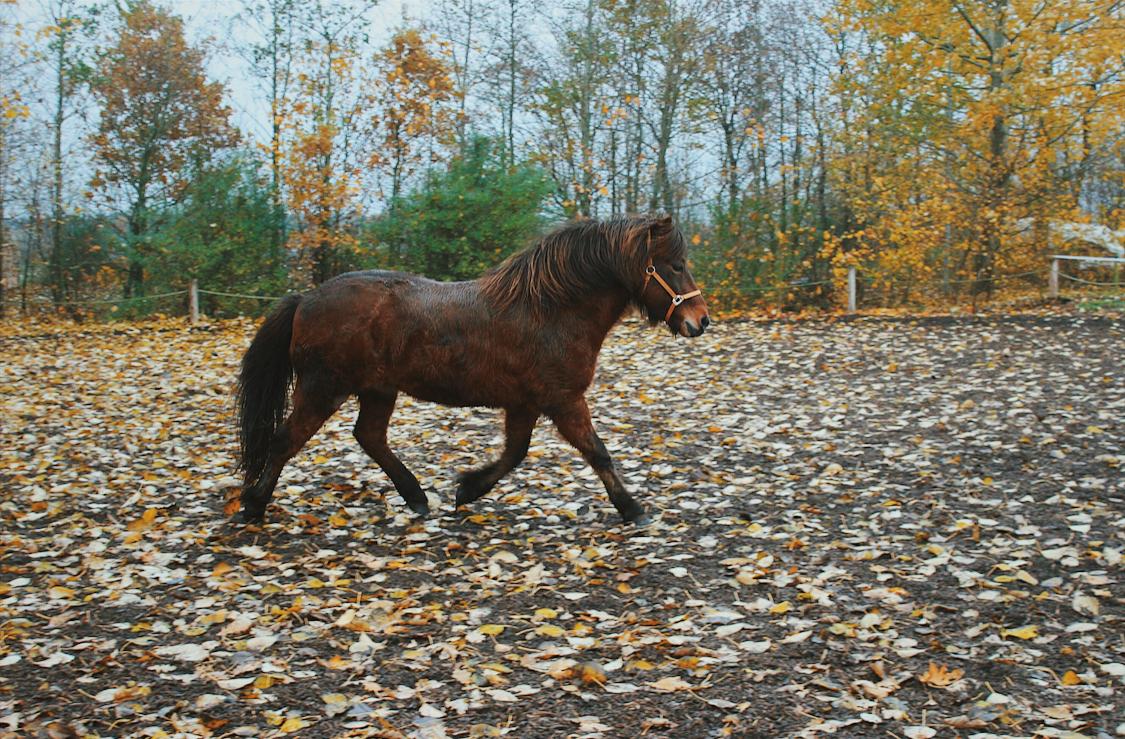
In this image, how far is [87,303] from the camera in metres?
18.6

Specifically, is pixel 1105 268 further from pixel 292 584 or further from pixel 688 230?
pixel 292 584

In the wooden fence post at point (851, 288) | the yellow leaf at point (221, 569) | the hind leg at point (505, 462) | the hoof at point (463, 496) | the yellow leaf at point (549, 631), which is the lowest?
the yellow leaf at point (549, 631)

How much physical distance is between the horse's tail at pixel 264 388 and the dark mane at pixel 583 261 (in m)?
1.30

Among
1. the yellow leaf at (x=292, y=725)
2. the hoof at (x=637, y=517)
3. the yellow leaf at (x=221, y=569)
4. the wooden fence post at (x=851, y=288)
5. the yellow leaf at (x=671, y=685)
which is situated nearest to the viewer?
the yellow leaf at (x=292, y=725)

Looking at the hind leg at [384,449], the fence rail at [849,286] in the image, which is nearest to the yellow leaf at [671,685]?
the hind leg at [384,449]

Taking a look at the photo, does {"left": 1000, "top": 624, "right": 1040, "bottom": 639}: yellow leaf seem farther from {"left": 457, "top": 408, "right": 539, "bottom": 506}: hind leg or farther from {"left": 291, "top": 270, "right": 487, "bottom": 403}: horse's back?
{"left": 291, "top": 270, "right": 487, "bottom": 403}: horse's back

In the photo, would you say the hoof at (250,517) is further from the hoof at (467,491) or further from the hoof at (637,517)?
the hoof at (637,517)

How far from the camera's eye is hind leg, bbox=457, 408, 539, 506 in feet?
19.8

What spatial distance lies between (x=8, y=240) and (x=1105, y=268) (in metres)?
21.1

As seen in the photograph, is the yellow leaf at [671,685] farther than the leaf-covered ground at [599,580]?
Yes

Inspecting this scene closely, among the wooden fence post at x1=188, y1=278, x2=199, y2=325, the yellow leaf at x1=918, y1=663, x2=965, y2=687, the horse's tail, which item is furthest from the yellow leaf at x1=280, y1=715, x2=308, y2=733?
the wooden fence post at x1=188, y1=278, x2=199, y2=325

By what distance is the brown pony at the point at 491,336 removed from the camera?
18.9 feet

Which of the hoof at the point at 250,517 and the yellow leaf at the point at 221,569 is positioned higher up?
the hoof at the point at 250,517

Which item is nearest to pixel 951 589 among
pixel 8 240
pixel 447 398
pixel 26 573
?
pixel 447 398
